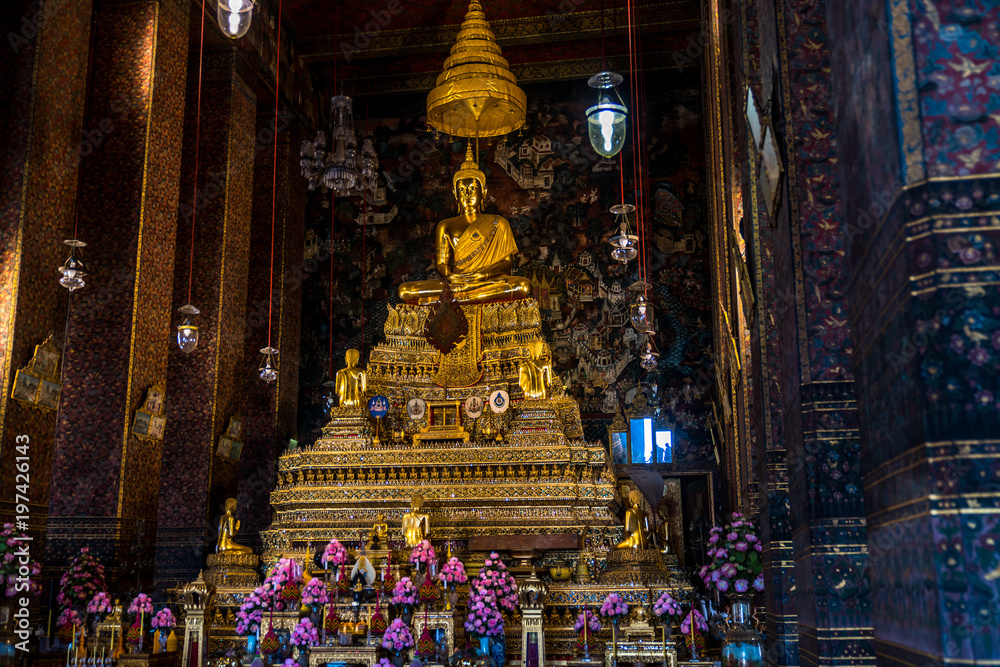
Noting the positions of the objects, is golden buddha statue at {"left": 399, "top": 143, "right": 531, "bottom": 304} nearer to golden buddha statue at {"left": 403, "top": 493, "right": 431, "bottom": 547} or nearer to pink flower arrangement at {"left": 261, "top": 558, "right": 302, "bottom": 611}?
golden buddha statue at {"left": 403, "top": 493, "right": 431, "bottom": 547}

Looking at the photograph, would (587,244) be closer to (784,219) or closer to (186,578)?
(186,578)

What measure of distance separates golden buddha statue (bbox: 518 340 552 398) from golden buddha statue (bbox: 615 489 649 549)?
7.40 feet

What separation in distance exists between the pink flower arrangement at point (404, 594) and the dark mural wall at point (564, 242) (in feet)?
23.3

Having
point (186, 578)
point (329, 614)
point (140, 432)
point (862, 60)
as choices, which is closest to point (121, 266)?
point (140, 432)

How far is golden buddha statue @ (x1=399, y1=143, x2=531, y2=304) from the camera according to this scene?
11812 millimetres

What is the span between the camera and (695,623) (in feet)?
22.6

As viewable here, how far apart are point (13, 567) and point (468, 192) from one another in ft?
24.5

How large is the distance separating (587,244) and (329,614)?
9.13 meters

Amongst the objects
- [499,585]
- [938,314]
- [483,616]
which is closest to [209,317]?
[499,585]

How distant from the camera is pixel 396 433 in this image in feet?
32.8

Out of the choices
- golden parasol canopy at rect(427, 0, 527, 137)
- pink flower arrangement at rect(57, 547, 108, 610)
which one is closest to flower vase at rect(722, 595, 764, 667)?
pink flower arrangement at rect(57, 547, 108, 610)

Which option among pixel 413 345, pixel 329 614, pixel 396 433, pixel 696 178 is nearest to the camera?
pixel 329 614

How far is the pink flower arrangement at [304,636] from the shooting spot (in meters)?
6.26

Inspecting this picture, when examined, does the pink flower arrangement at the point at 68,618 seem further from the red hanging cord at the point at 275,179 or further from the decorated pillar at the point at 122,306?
the red hanging cord at the point at 275,179
